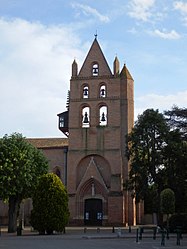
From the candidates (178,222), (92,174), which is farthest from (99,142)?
(178,222)

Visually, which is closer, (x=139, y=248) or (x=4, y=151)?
(x=139, y=248)

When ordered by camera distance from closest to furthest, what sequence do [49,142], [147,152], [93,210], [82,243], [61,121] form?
[82,243] < [147,152] < [93,210] < [49,142] < [61,121]

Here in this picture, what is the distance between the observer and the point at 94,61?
5897cm

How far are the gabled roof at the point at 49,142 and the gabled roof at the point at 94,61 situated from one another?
35.3 feet

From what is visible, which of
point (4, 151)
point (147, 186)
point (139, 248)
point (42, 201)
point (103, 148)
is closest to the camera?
point (139, 248)

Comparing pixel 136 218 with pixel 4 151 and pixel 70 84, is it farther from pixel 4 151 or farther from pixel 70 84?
pixel 4 151

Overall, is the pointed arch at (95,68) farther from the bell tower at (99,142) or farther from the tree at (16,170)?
the tree at (16,170)

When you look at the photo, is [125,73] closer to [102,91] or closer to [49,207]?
[102,91]

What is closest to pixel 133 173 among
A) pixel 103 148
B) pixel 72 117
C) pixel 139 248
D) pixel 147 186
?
pixel 147 186

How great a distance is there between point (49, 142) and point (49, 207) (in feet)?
93.8

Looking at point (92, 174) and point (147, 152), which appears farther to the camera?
point (92, 174)

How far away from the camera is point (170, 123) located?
4012cm

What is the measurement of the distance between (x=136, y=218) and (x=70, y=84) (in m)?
19.6

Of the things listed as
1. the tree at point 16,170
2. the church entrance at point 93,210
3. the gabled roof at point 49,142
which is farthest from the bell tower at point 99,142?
the tree at point 16,170
